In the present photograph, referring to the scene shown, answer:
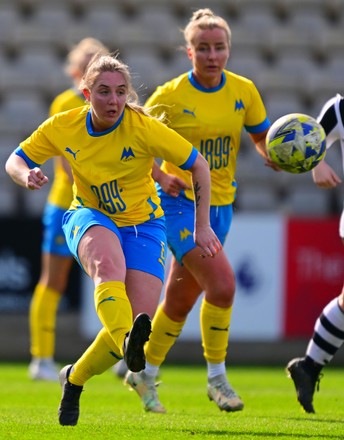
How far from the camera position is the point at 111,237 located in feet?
17.9

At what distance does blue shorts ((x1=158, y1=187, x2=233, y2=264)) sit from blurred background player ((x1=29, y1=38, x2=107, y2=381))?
240cm

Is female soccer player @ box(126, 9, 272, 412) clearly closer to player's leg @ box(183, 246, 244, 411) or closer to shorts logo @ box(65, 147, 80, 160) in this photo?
player's leg @ box(183, 246, 244, 411)

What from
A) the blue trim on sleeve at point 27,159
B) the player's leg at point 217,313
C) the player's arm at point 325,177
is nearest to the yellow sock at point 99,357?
the blue trim on sleeve at point 27,159

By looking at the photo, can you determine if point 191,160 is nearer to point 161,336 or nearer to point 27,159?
point 27,159

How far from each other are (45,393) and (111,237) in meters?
2.83

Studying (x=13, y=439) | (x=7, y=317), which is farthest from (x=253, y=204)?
(x=13, y=439)

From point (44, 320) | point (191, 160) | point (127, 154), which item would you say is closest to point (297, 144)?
point (191, 160)

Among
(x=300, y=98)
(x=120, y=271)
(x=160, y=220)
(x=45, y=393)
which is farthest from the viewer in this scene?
(x=300, y=98)

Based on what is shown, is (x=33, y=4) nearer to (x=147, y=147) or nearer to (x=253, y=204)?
(x=253, y=204)

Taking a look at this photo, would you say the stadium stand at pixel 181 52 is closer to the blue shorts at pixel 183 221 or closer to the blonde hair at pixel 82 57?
the blonde hair at pixel 82 57

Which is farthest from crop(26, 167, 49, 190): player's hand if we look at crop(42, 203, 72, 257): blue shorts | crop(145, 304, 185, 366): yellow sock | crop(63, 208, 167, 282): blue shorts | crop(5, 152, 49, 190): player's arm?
crop(42, 203, 72, 257): blue shorts

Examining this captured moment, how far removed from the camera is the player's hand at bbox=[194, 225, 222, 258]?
17.6ft

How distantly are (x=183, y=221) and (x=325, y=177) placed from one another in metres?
0.88

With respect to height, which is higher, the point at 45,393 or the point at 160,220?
the point at 160,220
